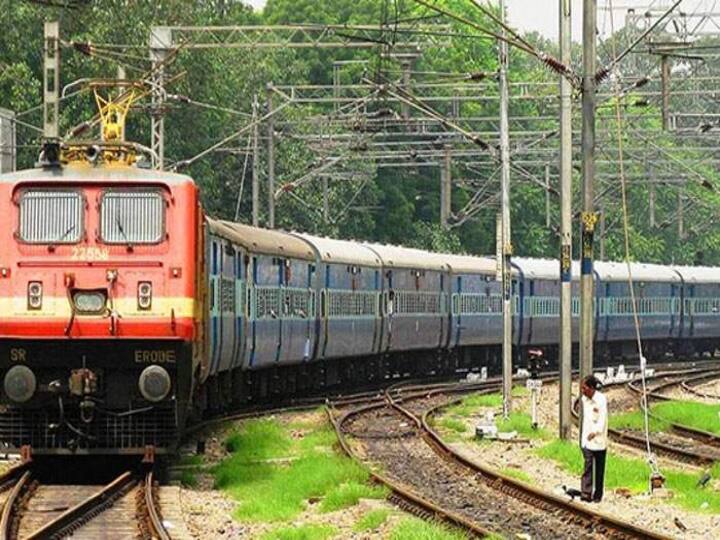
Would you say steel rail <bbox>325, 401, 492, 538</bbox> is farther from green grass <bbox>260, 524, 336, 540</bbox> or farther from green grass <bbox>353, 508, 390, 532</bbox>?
green grass <bbox>260, 524, 336, 540</bbox>

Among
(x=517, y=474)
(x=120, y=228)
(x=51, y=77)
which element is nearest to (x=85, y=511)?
(x=120, y=228)

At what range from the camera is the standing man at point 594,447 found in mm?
18734

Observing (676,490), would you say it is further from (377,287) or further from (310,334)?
(377,287)

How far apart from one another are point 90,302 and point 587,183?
795cm

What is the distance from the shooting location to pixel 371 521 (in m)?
16.4

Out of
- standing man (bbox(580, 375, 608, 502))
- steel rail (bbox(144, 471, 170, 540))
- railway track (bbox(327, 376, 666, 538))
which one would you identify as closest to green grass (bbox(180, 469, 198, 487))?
steel rail (bbox(144, 471, 170, 540))

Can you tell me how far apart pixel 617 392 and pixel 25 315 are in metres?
22.0

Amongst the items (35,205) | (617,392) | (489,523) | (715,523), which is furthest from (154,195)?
(617,392)

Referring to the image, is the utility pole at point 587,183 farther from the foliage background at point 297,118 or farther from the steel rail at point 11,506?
the foliage background at point 297,118

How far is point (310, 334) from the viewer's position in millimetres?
35406

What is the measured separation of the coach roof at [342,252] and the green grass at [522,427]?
767 centimetres

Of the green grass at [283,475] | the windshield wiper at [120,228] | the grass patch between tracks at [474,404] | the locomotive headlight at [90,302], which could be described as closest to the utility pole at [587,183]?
the green grass at [283,475]

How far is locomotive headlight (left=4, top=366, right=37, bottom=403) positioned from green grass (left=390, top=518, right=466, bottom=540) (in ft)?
15.6

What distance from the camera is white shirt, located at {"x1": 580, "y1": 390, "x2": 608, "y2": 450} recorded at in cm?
1875
